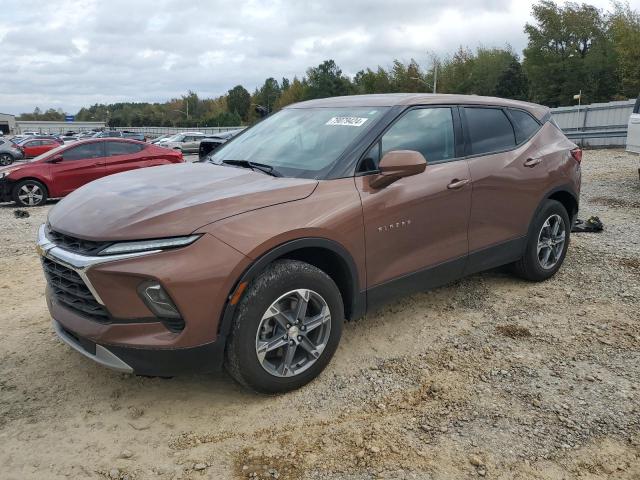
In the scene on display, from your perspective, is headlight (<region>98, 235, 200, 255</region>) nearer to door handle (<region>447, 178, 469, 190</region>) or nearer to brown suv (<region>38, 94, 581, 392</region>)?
brown suv (<region>38, 94, 581, 392</region>)

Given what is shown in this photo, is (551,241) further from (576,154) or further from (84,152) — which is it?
(84,152)

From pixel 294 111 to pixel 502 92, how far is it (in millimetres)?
58358

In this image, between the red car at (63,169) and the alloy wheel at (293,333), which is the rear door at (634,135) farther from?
the red car at (63,169)

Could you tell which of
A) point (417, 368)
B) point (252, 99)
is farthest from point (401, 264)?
point (252, 99)

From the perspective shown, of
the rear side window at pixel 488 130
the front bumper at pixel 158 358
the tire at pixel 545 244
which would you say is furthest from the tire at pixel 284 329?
the tire at pixel 545 244

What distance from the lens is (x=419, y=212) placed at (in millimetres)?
3756

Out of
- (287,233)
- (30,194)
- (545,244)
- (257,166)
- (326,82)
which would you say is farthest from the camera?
(326,82)

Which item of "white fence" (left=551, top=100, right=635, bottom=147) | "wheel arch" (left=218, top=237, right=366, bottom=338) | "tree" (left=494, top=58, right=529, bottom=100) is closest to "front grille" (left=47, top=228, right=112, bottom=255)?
"wheel arch" (left=218, top=237, right=366, bottom=338)

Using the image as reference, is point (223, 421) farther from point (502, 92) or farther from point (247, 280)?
point (502, 92)

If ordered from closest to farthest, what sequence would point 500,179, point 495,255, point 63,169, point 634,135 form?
point 500,179
point 495,255
point 634,135
point 63,169

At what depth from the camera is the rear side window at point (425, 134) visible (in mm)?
3784

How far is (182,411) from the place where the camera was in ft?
10.3

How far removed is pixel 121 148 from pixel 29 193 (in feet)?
6.90

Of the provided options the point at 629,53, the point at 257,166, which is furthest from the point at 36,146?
the point at 629,53
